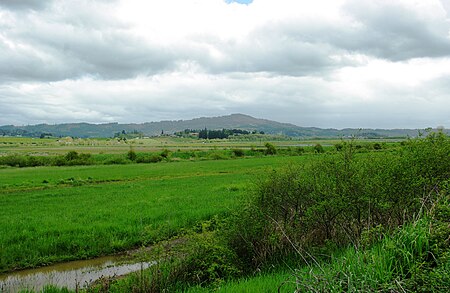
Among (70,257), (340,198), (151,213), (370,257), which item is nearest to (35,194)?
(151,213)

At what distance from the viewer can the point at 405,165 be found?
9.98m

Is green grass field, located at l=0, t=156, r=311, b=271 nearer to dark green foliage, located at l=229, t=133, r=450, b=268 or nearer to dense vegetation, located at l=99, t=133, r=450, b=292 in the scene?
dark green foliage, located at l=229, t=133, r=450, b=268

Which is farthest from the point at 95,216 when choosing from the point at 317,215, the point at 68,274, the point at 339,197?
the point at 339,197

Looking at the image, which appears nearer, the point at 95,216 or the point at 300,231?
the point at 300,231

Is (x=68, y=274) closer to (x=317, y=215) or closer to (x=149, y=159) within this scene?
(x=317, y=215)

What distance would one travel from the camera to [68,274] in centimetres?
1313

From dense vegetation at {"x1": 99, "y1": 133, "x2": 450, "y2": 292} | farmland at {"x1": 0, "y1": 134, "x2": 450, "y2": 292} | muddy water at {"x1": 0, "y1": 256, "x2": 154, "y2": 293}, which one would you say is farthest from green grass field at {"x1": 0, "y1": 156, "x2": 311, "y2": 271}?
dense vegetation at {"x1": 99, "y1": 133, "x2": 450, "y2": 292}

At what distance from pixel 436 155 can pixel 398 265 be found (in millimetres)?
4750

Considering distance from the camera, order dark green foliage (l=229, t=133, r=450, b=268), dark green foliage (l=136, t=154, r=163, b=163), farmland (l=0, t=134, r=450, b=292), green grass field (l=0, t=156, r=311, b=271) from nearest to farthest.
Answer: farmland (l=0, t=134, r=450, b=292)
dark green foliage (l=229, t=133, r=450, b=268)
green grass field (l=0, t=156, r=311, b=271)
dark green foliage (l=136, t=154, r=163, b=163)

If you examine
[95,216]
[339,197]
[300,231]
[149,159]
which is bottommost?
[149,159]

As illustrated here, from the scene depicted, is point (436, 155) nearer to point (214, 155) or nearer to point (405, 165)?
point (405, 165)

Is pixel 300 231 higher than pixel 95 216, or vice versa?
pixel 300 231

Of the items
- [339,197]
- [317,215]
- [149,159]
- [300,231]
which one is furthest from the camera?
[149,159]

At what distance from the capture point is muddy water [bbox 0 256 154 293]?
11898 mm
